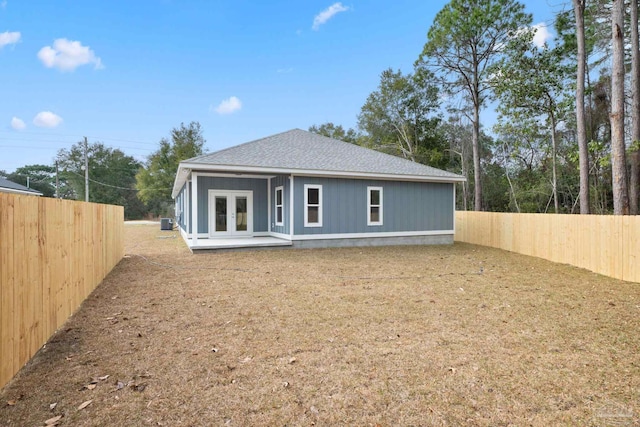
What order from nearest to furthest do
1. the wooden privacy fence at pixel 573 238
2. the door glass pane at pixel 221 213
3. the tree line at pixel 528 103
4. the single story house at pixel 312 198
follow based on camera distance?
the wooden privacy fence at pixel 573 238 → the tree line at pixel 528 103 → the single story house at pixel 312 198 → the door glass pane at pixel 221 213

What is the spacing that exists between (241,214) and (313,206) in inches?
131

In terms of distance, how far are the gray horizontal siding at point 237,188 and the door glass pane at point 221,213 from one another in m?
0.37

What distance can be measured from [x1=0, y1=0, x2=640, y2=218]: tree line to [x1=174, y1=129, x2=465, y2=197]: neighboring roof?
580 centimetres

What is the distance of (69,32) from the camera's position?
63.0ft

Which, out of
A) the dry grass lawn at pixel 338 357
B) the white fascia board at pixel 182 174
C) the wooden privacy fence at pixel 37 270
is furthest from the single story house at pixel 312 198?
the wooden privacy fence at pixel 37 270

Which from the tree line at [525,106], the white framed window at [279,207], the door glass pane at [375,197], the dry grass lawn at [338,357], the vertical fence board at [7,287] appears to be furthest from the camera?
the door glass pane at [375,197]

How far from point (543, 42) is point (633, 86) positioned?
6.84 meters

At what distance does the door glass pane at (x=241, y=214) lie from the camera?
44.1 ft

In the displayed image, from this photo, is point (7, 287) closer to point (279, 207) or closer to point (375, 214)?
point (279, 207)

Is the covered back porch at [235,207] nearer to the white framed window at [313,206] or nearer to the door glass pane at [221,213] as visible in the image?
the door glass pane at [221,213]

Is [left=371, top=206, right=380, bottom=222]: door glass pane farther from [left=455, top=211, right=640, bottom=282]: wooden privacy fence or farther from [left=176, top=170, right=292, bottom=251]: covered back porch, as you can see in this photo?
[left=455, top=211, right=640, bottom=282]: wooden privacy fence

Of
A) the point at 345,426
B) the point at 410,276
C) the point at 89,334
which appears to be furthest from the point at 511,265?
the point at 89,334

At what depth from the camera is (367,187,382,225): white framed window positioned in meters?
12.8

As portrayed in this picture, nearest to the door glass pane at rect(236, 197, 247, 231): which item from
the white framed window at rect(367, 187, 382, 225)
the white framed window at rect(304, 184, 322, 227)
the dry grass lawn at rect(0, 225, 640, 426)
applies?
the white framed window at rect(304, 184, 322, 227)
